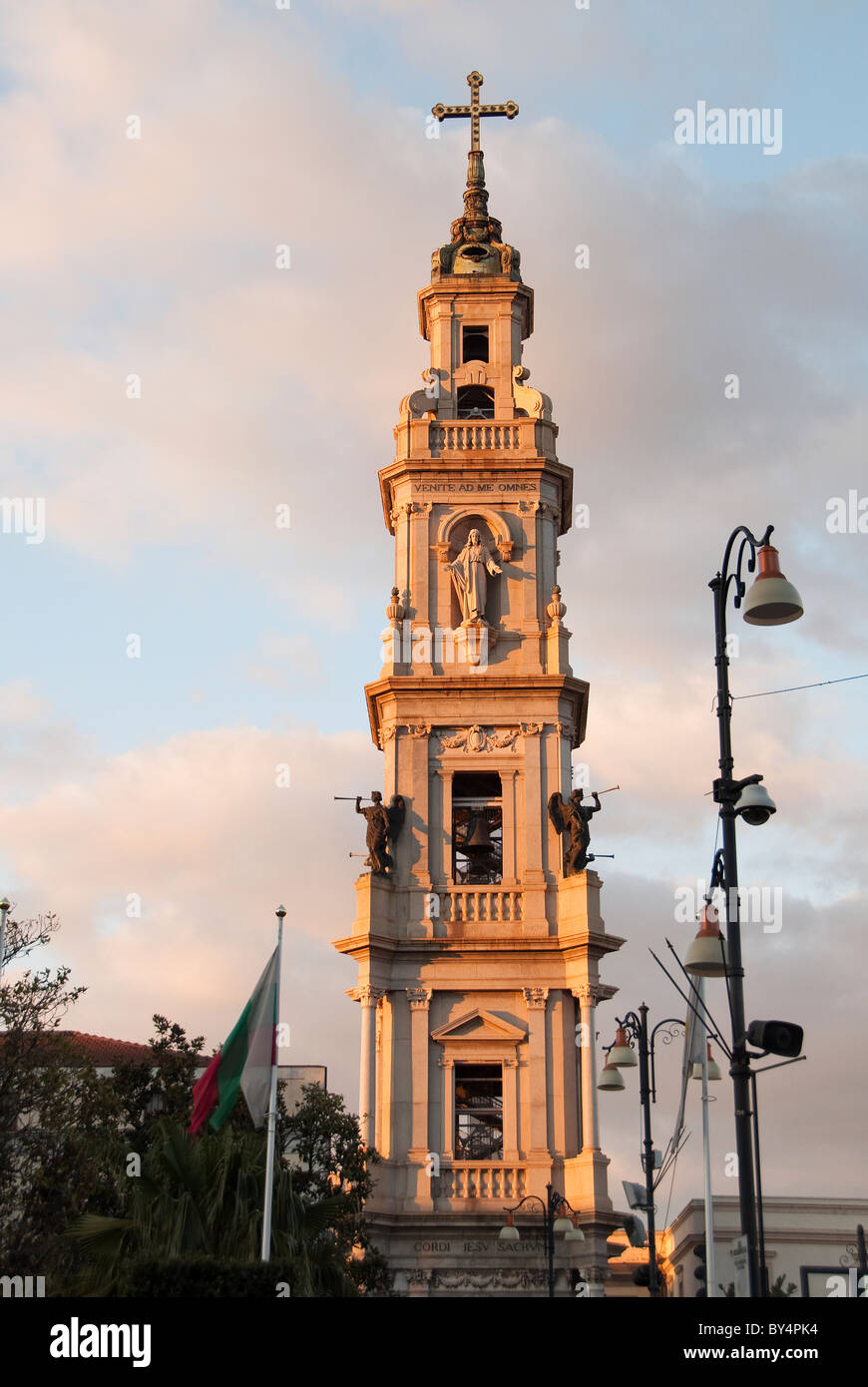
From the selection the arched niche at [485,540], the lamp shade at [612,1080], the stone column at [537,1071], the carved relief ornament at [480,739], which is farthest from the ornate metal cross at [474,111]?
the lamp shade at [612,1080]

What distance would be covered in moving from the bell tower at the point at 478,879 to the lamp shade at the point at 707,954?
2425cm

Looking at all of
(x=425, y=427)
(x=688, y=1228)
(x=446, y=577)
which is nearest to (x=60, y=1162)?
(x=446, y=577)

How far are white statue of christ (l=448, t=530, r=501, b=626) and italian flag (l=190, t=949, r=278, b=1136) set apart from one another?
21197mm

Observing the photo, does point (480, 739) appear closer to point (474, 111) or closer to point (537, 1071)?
point (537, 1071)

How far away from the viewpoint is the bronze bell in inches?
1982

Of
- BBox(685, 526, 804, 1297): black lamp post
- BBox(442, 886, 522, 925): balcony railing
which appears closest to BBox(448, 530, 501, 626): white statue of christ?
BBox(442, 886, 522, 925): balcony railing

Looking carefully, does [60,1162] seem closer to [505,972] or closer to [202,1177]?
[202,1177]

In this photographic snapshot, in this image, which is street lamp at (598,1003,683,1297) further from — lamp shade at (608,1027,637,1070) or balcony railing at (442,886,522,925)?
balcony railing at (442,886,522,925)

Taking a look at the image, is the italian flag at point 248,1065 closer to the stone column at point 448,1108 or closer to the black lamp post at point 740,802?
the black lamp post at point 740,802

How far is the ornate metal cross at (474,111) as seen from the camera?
2482 inches

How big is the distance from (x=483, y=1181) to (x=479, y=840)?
32.1ft

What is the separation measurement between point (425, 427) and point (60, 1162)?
94.3 ft

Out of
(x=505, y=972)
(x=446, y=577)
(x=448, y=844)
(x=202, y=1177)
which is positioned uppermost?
(x=446, y=577)
